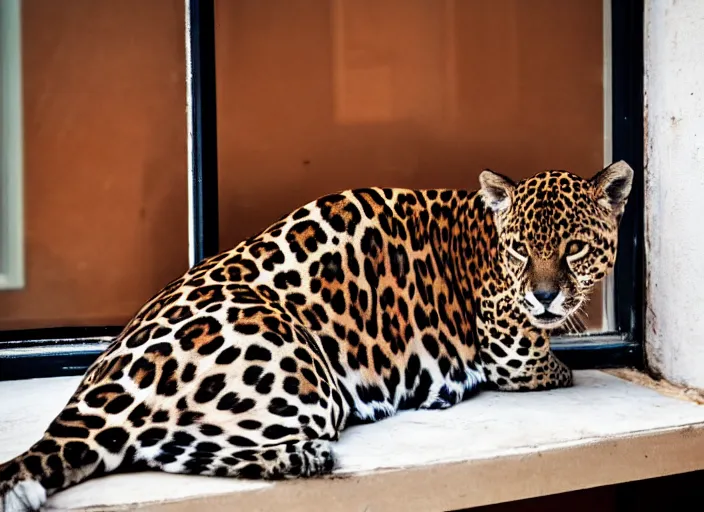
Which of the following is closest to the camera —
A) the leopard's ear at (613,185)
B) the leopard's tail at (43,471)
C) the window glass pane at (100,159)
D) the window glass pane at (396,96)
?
the leopard's tail at (43,471)

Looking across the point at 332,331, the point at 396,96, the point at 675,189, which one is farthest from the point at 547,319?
the point at 396,96

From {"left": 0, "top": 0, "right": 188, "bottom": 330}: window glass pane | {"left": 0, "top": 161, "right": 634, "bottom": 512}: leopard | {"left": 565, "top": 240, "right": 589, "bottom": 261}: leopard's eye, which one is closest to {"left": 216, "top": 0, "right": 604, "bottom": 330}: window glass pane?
{"left": 0, "top": 0, "right": 188, "bottom": 330}: window glass pane

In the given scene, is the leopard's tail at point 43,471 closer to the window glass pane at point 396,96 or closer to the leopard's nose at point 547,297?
the window glass pane at point 396,96

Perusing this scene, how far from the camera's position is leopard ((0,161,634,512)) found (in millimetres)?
1415

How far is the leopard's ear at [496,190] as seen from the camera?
195 centimetres

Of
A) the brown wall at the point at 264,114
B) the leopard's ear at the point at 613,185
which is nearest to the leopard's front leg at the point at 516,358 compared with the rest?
the leopard's ear at the point at 613,185

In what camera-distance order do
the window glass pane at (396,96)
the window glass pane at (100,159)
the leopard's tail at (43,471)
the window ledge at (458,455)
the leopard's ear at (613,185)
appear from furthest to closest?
the window glass pane at (396,96), the window glass pane at (100,159), the leopard's ear at (613,185), the window ledge at (458,455), the leopard's tail at (43,471)

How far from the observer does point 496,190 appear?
1.97 metres

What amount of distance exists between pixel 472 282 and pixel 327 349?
0.50 m

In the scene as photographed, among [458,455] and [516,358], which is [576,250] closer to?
[516,358]

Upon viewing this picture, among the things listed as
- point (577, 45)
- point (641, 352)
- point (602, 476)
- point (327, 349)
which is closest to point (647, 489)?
point (641, 352)

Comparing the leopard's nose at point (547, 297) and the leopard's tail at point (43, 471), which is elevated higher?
the leopard's nose at point (547, 297)

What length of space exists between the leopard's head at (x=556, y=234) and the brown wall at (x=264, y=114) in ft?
1.45

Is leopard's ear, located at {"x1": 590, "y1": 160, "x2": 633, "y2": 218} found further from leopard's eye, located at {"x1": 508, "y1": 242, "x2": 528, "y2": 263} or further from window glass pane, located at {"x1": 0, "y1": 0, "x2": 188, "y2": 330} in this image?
window glass pane, located at {"x1": 0, "y1": 0, "x2": 188, "y2": 330}
